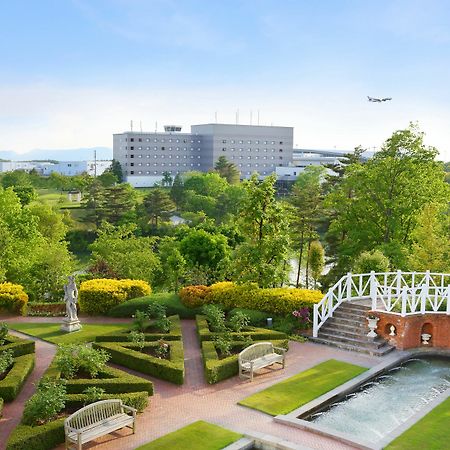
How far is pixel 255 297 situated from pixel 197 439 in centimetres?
1079

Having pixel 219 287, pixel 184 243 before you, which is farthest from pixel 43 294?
pixel 219 287

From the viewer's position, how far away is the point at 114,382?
14.7 meters

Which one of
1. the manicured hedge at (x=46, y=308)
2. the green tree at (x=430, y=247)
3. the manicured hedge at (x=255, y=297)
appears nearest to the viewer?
the manicured hedge at (x=255, y=297)

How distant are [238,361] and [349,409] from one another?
377cm

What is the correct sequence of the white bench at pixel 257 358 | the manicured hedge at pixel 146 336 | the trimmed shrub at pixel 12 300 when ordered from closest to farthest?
the white bench at pixel 257 358 < the manicured hedge at pixel 146 336 < the trimmed shrub at pixel 12 300

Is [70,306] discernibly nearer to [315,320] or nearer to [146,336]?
[146,336]

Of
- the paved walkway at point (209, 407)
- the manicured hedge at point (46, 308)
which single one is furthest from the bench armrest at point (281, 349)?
the manicured hedge at point (46, 308)

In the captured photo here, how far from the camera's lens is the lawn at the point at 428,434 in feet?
41.1

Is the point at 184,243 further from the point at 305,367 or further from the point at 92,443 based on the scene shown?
the point at 92,443

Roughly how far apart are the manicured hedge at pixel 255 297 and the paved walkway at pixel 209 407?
3116 mm

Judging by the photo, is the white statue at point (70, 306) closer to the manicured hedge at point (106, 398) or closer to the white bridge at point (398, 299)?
the manicured hedge at point (106, 398)

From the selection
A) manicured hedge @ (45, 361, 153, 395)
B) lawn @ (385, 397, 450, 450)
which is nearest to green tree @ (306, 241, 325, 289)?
lawn @ (385, 397, 450, 450)

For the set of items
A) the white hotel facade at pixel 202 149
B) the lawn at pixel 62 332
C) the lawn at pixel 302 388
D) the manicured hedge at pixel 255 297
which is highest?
the white hotel facade at pixel 202 149

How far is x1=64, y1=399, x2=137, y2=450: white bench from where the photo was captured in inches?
473
